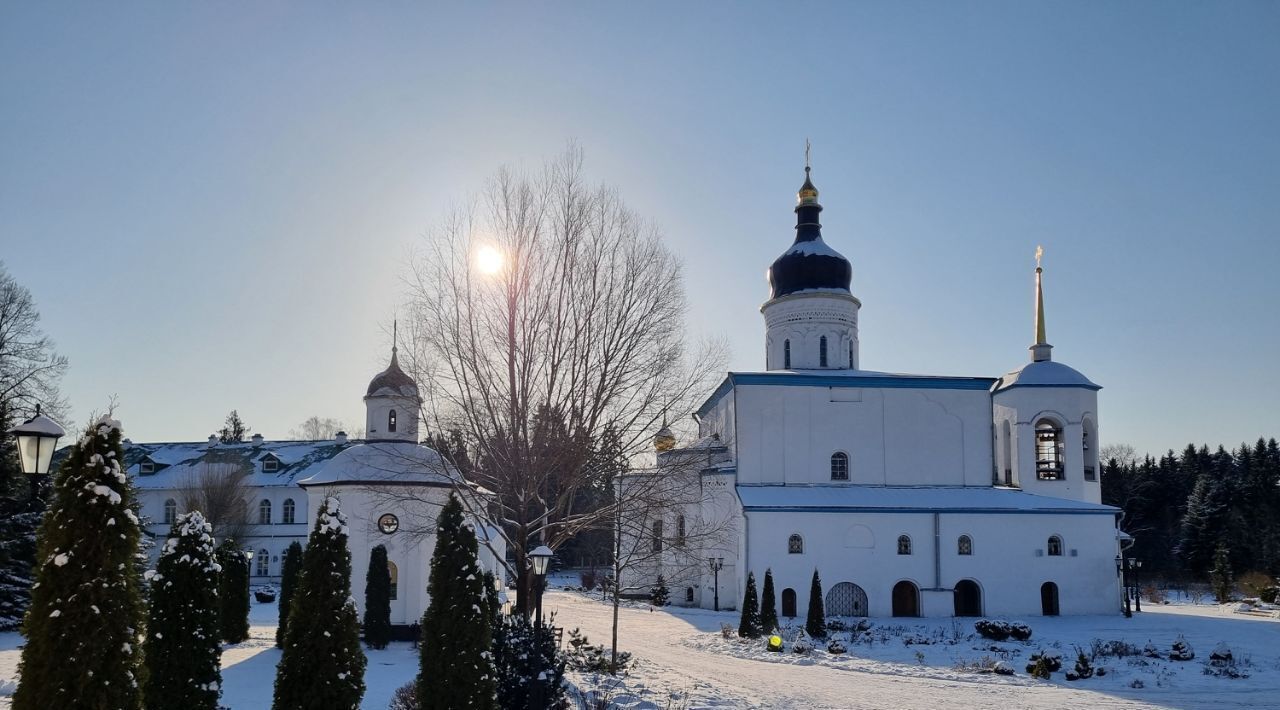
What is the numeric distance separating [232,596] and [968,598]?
76.3 feet

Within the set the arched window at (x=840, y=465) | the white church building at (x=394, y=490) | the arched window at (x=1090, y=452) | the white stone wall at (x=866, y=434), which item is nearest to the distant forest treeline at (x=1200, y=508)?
the arched window at (x=1090, y=452)

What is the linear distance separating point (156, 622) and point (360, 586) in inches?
466

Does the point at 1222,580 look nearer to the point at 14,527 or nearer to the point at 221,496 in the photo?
the point at 221,496

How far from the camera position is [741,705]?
1456cm

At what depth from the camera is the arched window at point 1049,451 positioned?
111 ft

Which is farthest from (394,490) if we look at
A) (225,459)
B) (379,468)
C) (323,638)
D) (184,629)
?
(225,459)

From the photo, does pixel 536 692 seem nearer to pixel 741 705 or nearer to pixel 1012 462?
pixel 741 705

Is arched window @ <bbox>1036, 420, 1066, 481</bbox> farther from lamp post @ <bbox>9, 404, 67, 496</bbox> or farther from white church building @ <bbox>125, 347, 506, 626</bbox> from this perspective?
lamp post @ <bbox>9, 404, 67, 496</bbox>

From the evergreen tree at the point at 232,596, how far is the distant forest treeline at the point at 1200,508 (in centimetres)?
4486

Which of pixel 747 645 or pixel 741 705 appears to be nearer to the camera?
pixel 741 705

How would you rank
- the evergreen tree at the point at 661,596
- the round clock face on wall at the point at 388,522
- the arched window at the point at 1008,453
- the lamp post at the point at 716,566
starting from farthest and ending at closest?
the evergreen tree at the point at 661,596 < the arched window at the point at 1008,453 < the lamp post at the point at 716,566 < the round clock face on wall at the point at 388,522

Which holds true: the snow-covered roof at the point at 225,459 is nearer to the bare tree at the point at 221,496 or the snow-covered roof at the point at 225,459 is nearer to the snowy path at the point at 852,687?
the bare tree at the point at 221,496

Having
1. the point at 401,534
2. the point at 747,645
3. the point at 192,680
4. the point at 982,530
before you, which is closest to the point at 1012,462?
the point at 982,530

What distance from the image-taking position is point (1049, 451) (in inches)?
1344
